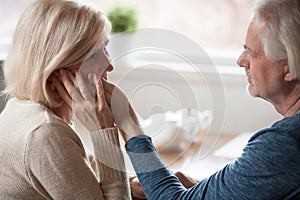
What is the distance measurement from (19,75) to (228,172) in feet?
1.92

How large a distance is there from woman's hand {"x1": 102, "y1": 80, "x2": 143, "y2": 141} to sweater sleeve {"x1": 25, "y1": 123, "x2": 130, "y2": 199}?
0.15 meters

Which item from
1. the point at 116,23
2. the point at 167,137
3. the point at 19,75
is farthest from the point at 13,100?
the point at 116,23

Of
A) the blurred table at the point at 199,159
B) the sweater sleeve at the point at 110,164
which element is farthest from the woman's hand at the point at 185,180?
the sweater sleeve at the point at 110,164

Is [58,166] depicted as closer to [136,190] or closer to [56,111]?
[56,111]

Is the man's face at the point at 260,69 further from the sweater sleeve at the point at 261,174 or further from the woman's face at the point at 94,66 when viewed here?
the woman's face at the point at 94,66

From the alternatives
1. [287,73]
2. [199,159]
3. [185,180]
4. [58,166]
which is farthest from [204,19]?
[58,166]

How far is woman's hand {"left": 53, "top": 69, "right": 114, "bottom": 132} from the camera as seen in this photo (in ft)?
5.08

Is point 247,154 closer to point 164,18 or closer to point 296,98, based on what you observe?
point 296,98

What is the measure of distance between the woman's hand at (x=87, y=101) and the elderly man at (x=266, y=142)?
10 centimetres

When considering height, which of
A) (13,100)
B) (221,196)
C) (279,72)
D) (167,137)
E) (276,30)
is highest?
(276,30)

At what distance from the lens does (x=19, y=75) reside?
1.57 m

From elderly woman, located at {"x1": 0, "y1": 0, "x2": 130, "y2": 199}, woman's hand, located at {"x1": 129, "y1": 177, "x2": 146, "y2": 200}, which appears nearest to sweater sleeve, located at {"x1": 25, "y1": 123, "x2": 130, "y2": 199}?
elderly woman, located at {"x1": 0, "y1": 0, "x2": 130, "y2": 199}

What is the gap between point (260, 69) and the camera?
1.47 m

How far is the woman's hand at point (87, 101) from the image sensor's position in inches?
61.0
